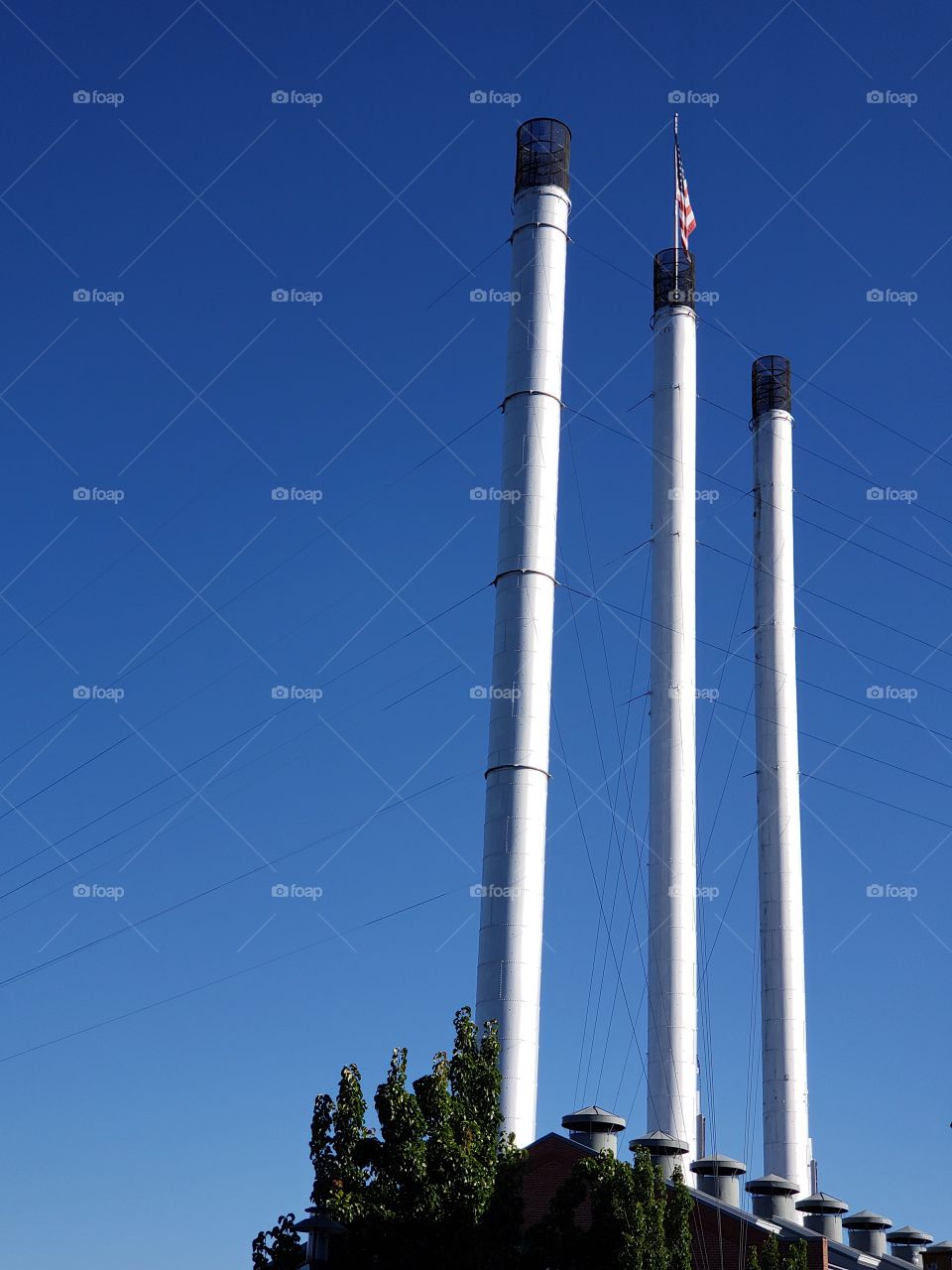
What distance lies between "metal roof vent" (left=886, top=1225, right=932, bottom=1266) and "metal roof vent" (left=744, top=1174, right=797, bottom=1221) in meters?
→ 8.47

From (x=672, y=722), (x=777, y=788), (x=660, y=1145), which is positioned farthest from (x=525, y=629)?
(x=777, y=788)

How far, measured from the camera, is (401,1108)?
104ft

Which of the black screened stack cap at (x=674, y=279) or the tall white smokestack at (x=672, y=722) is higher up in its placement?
the black screened stack cap at (x=674, y=279)

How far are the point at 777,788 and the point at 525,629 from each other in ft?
75.1

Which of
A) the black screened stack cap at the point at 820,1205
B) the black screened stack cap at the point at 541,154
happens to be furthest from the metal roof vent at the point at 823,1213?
the black screened stack cap at the point at 541,154

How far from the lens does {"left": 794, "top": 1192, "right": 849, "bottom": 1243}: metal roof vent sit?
47.1 m

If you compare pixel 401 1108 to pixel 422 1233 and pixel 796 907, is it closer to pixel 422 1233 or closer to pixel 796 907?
pixel 422 1233

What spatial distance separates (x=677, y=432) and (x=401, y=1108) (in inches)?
1612

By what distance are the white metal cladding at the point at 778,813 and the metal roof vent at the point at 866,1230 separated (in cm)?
1186

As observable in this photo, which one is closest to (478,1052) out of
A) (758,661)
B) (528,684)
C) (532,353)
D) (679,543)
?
(528,684)

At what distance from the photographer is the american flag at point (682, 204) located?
7088 centimetres

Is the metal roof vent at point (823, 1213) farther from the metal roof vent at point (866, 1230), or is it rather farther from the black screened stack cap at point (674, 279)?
the black screened stack cap at point (674, 279)

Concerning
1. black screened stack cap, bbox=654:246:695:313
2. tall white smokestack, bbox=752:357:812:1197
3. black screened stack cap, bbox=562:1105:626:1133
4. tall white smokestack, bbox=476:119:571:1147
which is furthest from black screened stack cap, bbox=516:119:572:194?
black screened stack cap, bbox=562:1105:626:1133

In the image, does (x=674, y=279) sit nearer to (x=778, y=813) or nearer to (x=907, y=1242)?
(x=778, y=813)
